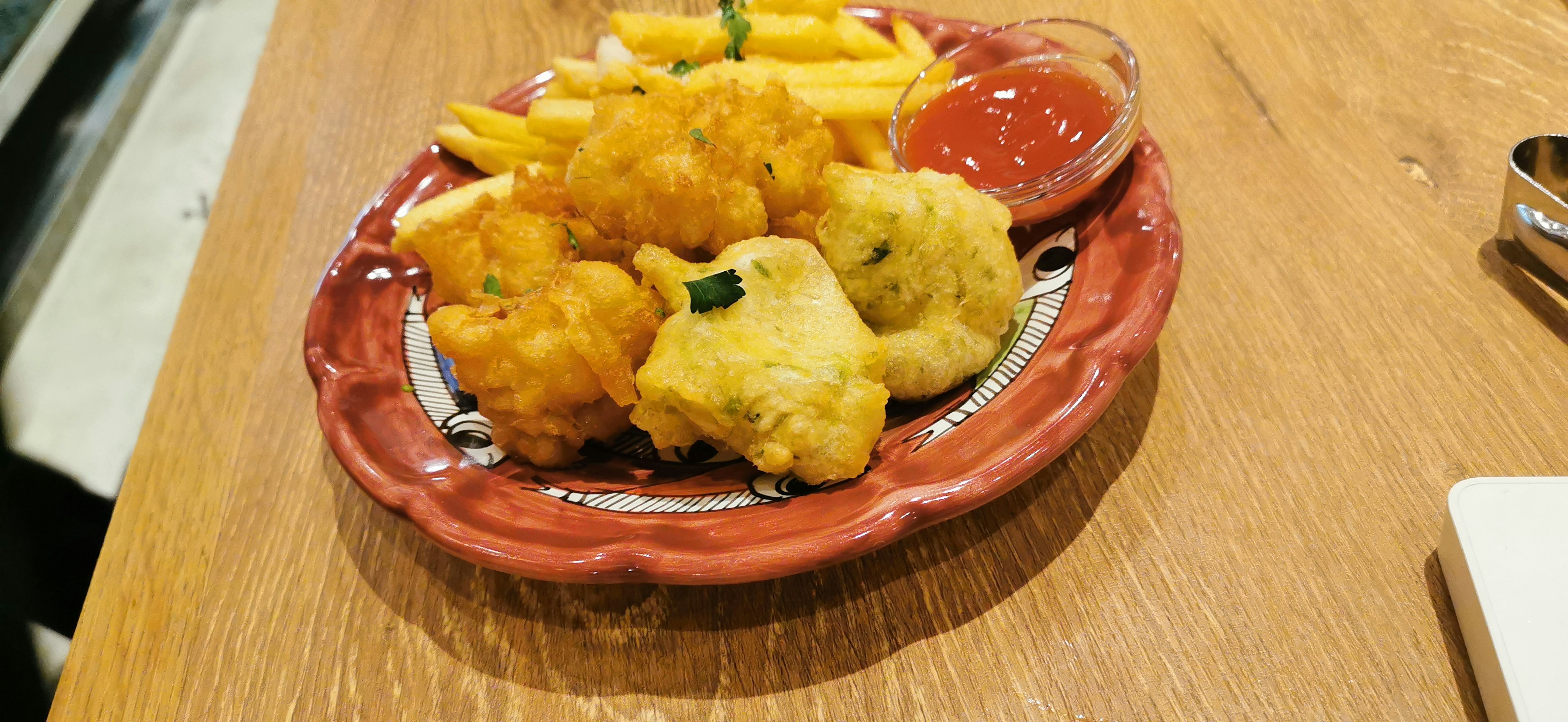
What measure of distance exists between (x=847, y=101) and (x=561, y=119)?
781 millimetres

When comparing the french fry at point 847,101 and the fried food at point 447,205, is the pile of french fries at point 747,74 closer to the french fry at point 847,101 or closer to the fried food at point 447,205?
the french fry at point 847,101

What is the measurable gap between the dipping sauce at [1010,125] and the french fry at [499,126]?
1165mm

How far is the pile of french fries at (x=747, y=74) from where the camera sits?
7.99ft

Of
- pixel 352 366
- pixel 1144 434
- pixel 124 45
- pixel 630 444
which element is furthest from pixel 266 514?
pixel 124 45

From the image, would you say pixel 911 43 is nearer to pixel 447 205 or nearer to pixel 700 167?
pixel 700 167

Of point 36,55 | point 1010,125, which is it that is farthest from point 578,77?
point 36,55

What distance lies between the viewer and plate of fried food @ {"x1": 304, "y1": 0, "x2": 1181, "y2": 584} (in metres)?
1.75

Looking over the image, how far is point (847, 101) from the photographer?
7.93 ft

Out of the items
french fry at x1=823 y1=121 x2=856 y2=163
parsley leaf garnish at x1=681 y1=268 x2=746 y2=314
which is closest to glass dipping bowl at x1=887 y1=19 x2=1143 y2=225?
french fry at x1=823 y1=121 x2=856 y2=163

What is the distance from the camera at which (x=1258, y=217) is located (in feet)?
7.81

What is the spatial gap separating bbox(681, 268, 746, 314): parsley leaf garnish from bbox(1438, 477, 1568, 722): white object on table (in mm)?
1391

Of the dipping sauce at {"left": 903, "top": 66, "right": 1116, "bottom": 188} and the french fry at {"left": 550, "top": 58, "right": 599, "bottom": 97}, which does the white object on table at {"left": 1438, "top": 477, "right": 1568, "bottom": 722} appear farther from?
the french fry at {"left": 550, "top": 58, "right": 599, "bottom": 97}

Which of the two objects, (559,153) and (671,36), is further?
(671,36)

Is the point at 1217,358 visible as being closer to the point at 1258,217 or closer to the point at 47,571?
the point at 1258,217
